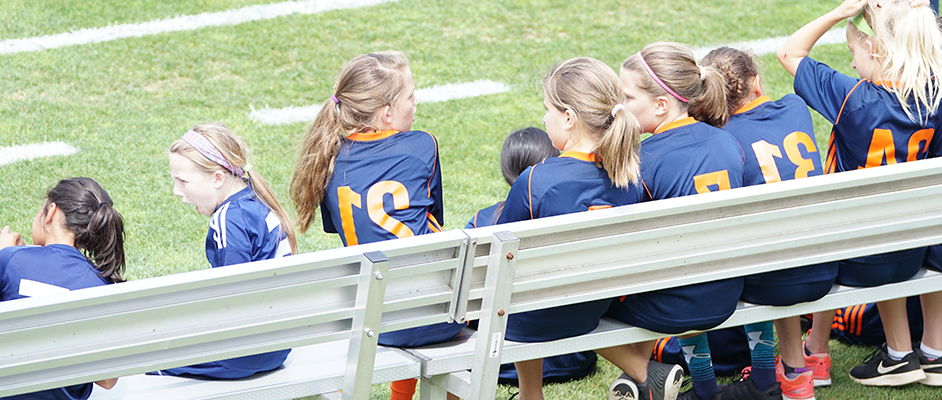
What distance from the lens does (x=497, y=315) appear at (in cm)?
242

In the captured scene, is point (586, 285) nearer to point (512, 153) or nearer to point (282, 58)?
point (512, 153)

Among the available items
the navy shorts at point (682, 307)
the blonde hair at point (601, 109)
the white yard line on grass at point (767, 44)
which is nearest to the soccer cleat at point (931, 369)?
the navy shorts at point (682, 307)

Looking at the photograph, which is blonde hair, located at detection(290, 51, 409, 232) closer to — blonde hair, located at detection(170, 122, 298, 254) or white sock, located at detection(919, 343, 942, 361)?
blonde hair, located at detection(170, 122, 298, 254)

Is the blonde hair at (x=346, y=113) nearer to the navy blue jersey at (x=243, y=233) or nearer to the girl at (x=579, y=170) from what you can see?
the navy blue jersey at (x=243, y=233)

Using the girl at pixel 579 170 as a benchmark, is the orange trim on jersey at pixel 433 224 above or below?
below

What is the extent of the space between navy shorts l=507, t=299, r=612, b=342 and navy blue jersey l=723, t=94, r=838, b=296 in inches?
34.1

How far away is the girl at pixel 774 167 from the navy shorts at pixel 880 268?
0.37 ft

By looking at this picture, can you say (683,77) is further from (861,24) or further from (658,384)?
(658,384)

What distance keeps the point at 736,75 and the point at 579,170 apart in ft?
3.21

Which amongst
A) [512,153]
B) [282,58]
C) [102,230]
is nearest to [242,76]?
[282,58]

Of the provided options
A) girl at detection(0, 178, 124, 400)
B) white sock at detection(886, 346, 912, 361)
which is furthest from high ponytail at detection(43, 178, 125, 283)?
white sock at detection(886, 346, 912, 361)

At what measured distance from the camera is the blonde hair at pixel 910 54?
328cm

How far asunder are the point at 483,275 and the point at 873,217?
1.29 meters

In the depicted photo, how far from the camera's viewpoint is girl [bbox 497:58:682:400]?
271 centimetres
